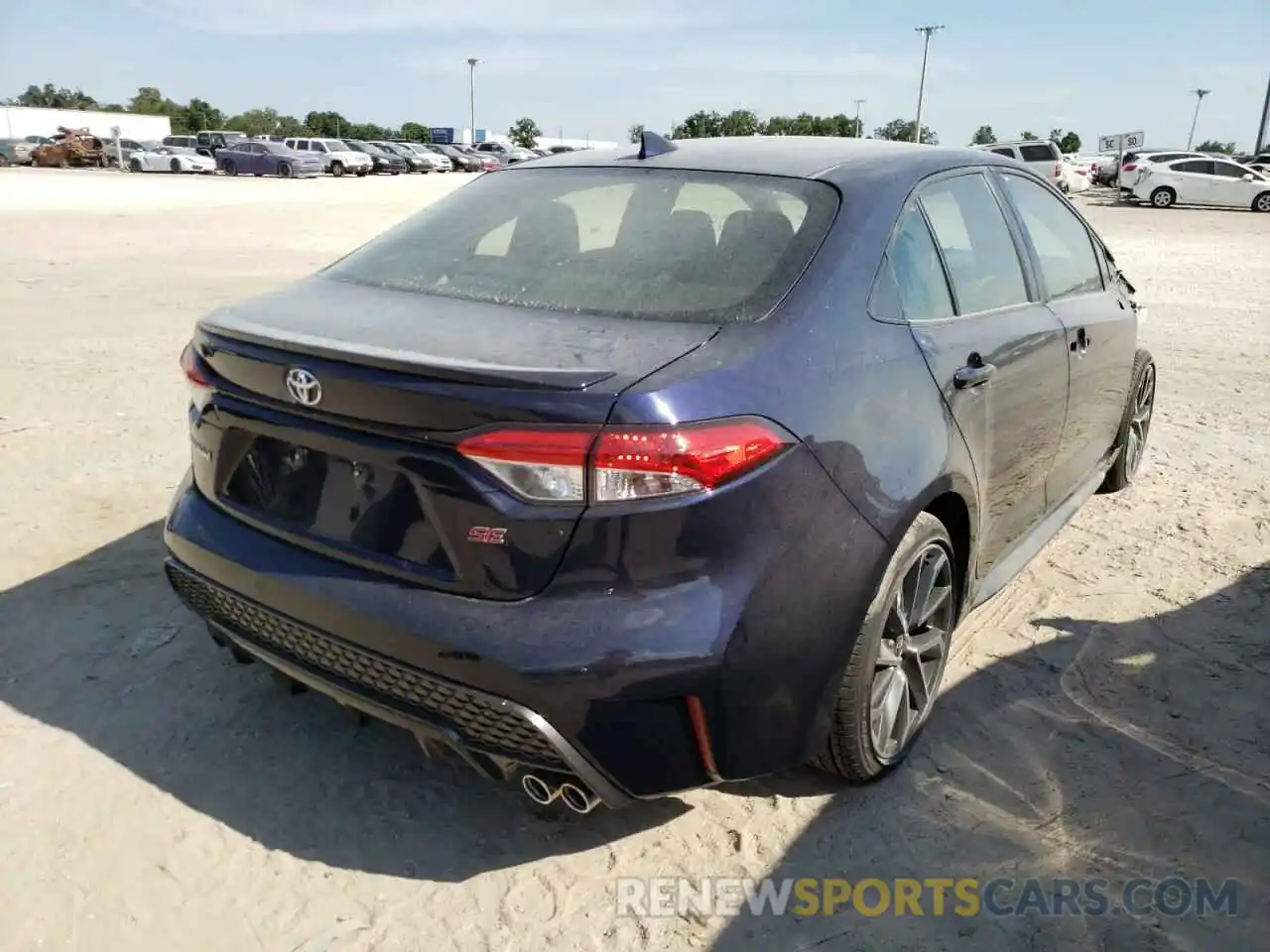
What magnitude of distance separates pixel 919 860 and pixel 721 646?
2.94ft

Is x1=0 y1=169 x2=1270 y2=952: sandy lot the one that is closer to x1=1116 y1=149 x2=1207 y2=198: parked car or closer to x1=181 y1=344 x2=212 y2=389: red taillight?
x1=181 y1=344 x2=212 y2=389: red taillight

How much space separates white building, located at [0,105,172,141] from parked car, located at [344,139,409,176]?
107ft

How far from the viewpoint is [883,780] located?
2.78 metres

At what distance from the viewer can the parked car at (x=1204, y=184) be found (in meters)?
28.2

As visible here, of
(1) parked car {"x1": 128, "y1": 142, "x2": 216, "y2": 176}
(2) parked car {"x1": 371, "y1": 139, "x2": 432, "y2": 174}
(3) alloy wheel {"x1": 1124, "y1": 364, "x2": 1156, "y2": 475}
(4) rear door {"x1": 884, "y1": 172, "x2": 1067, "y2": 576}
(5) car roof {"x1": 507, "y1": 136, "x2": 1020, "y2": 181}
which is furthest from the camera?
(2) parked car {"x1": 371, "y1": 139, "x2": 432, "y2": 174}

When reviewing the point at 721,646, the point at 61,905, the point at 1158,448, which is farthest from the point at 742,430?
Result: the point at 1158,448

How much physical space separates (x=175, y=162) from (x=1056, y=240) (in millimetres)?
43366

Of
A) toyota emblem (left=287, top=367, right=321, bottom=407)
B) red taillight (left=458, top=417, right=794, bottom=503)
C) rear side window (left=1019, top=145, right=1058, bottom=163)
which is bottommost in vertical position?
red taillight (left=458, top=417, right=794, bottom=503)

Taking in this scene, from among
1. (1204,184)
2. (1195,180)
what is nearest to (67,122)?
(1195,180)

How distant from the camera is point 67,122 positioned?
239 feet

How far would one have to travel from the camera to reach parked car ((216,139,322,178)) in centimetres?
3794

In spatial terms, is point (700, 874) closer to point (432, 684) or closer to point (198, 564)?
point (432, 684)

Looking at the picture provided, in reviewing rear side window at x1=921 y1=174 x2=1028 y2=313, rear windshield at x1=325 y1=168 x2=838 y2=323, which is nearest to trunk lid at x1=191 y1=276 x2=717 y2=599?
rear windshield at x1=325 y1=168 x2=838 y2=323

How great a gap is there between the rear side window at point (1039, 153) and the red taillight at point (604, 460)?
3051 centimetres
